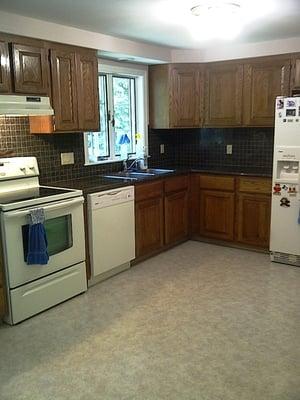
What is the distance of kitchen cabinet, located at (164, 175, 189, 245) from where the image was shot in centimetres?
441

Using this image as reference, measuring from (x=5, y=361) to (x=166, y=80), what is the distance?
3.46 m

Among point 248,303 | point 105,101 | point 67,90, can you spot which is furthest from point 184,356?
point 105,101

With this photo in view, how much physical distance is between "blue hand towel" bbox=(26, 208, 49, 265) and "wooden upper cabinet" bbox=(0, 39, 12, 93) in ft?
3.21

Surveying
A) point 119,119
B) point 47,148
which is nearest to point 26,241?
point 47,148

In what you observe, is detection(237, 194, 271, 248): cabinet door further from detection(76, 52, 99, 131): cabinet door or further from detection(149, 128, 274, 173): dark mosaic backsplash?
detection(76, 52, 99, 131): cabinet door

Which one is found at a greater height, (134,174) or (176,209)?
(134,174)

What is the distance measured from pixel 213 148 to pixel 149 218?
4.94 ft

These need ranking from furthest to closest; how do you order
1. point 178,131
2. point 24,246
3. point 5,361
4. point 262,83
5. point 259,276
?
1. point 178,131
2. point 262,83
3. point 259,276
4. point 24,246
5. point 5,361

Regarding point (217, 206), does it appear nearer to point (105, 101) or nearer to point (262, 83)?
point (262, 83)

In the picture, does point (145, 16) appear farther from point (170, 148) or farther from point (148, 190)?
point (170, 148)

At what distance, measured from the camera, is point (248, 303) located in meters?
3.20

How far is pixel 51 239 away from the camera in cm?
308

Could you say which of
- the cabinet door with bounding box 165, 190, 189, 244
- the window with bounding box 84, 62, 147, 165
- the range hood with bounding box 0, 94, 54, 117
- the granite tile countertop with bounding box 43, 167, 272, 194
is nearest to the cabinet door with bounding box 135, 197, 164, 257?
the cabinet door with bounding box 165, 190, 189, 244

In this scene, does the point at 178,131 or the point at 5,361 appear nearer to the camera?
the point at 5,361
